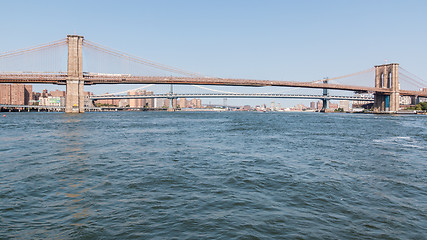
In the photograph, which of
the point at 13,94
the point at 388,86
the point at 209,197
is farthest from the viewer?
the point at 13,94

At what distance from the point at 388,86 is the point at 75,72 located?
92620 mm

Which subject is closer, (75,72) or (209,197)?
(209,197)

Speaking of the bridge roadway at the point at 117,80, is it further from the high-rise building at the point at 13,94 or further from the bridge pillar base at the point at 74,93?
the high-rise building at the point at 13,94

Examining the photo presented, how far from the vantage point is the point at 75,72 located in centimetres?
5609

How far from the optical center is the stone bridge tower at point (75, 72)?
5528 centimetres

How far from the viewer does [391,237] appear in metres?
4.69

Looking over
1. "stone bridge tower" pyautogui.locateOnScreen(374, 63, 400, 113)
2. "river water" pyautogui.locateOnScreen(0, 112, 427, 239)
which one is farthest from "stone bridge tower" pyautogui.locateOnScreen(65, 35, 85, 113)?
"stone bridge tower" pyautogui.locateOnScreen(374, 63, 400, 113)

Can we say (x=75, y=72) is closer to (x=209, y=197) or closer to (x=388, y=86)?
(x=209, y=197)

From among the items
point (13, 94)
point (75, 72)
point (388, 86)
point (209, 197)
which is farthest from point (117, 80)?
point (13, 94)

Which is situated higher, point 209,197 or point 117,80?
point 117,80

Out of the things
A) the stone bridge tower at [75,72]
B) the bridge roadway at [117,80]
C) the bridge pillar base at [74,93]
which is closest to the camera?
the bridge roadway at [117,80]

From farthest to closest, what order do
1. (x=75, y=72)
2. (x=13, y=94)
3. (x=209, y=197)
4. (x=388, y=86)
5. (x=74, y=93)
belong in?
(x=13, y=94), (x=388, y=86), (x=75, y=72), (x=74, y=93), (x=209, y=197)

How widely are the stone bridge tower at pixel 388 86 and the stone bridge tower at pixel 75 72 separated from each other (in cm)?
8626

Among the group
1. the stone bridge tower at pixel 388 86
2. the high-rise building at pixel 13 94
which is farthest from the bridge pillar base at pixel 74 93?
the high-rise building at pixel 13 94
